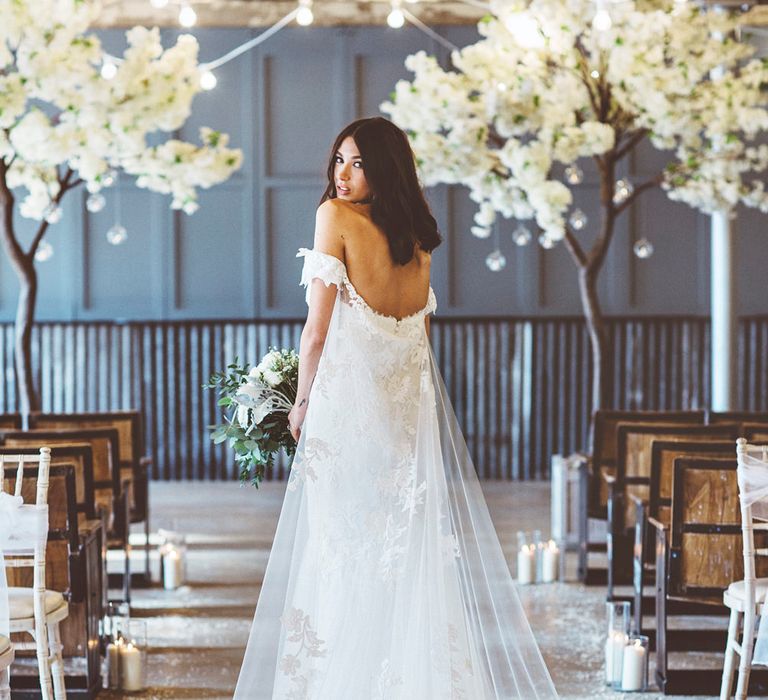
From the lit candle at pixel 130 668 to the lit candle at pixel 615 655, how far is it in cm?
187

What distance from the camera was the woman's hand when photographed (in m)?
3.55

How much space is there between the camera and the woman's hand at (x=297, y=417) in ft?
11.7

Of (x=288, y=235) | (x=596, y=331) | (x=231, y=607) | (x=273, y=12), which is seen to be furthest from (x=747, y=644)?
(x=273, y=12)

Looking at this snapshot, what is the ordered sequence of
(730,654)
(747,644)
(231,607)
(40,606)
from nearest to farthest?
(40,606) < (747,644) < (730,654) < (231,607)

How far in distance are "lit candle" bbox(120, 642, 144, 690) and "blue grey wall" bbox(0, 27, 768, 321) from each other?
18.9 feet

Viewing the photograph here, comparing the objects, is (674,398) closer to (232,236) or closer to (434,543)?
(232,236)

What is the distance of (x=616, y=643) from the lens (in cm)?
464

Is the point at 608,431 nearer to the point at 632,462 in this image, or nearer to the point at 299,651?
the point at 632,462

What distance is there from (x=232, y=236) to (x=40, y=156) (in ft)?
12.7

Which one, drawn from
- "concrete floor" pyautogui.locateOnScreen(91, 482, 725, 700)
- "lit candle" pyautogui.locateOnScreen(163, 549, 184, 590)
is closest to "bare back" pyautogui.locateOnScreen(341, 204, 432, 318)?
"concrete floor" pyautogui.locateOnScreen(91, 482, 725, 700)

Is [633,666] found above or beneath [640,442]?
beneath

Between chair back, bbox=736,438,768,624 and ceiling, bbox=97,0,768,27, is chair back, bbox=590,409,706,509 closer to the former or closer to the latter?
chair back, bbox=736,438,768,624

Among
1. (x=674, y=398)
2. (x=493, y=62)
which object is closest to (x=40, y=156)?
(x=493, y=62)

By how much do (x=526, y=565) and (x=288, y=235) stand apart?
472 cm
